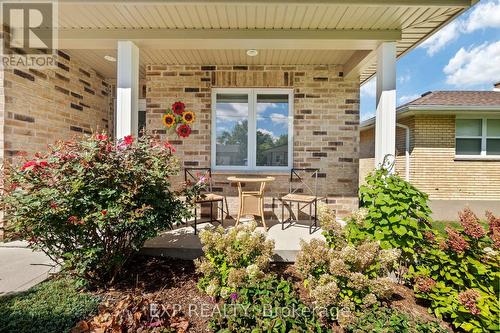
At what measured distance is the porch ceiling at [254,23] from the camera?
2938 millimetres

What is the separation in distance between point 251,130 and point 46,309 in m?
3.86

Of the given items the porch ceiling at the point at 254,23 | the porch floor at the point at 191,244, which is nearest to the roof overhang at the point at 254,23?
the porch ceiling at the point at 254,23

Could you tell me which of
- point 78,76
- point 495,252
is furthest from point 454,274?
point 78,76

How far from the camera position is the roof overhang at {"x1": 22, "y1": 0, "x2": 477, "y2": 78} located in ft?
9.62

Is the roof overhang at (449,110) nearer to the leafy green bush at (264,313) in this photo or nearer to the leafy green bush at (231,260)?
the leafy green bush at (231,260)

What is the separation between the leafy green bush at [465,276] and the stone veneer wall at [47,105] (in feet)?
12.5

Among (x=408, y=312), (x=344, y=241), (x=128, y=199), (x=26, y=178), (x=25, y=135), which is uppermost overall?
(x=25, y=135)

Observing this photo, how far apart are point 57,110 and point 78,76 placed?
0.86 metres

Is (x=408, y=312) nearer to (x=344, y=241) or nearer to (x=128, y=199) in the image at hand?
(x=344, y=241)

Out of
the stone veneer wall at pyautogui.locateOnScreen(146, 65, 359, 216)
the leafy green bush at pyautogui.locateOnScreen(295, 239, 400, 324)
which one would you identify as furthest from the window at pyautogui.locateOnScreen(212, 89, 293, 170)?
the leafy green bush at pyautogui.locateOnScreen(295, 239, 400, 324)

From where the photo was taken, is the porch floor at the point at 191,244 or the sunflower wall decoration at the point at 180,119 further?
the sunflower wall decoration at the point at 180,119

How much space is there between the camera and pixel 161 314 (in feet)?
6.65

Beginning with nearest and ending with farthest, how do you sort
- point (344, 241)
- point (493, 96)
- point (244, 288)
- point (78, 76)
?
point (244, 288) < point (344, 241) < point (78, 76) < point (493, 96)

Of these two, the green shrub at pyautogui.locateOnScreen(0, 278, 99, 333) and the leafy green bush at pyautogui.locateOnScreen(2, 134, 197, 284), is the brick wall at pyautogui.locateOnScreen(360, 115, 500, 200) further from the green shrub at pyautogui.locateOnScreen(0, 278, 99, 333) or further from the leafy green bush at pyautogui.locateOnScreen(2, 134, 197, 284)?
the green shrub at pyautogui.locateOnScreen(0, 278, 99, 333)
